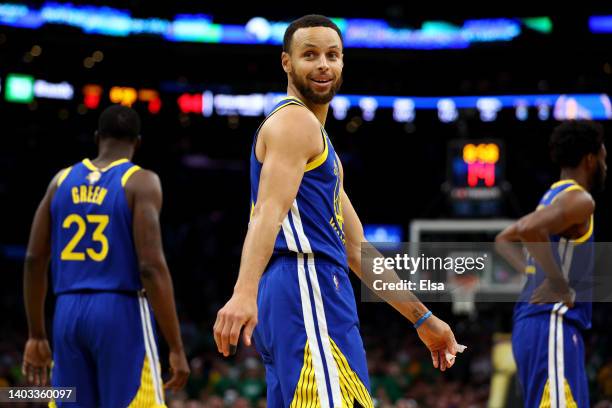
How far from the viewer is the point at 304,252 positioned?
355 centimetres

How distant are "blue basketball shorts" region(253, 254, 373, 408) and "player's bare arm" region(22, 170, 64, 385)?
2.19 m

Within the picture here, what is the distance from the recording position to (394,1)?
21797 mm

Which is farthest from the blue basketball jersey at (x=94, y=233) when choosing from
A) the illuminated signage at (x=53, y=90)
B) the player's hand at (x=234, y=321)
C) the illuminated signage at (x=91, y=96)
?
the illuminated signage at (x=91, y=96)

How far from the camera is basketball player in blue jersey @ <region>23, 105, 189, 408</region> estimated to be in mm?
4863

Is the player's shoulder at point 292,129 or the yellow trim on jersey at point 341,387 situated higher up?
the player's shoulder at point 292,129

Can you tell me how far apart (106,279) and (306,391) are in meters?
1.98

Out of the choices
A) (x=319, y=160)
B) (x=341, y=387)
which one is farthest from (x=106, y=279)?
(x=341, y=387)

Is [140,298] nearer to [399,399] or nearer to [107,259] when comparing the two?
[107,259]

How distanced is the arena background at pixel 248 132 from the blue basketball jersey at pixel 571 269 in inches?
387

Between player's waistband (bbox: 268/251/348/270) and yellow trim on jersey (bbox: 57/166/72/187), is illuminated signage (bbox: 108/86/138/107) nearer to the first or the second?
yellow trim on jersey (bbox: 57/166/72/187)

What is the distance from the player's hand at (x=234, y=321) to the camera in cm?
302

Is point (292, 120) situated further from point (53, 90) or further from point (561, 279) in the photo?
point (53, 90)

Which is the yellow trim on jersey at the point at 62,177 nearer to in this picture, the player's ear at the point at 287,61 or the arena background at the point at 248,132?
the player's ear at the point at 287,61

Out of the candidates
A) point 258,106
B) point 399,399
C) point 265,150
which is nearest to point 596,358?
point 399,399
